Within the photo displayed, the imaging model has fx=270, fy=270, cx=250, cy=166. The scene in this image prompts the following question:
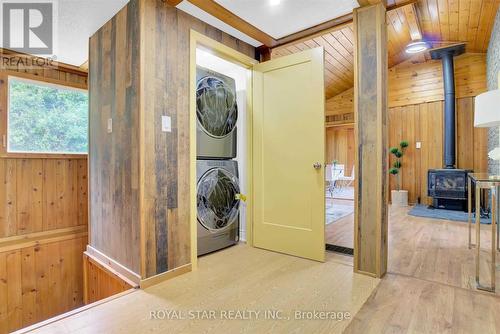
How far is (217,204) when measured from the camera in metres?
2.77

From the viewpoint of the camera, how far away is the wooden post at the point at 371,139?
206 cm

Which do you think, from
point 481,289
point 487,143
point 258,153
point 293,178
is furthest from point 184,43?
point 487,143

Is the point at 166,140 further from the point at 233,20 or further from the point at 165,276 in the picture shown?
the point at 233,20

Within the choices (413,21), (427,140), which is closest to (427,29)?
(413,21)

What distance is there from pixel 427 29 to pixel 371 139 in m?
3.99

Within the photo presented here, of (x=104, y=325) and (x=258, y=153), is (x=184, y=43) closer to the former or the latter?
(x=258, y=153)

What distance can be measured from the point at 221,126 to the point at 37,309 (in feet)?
9.48

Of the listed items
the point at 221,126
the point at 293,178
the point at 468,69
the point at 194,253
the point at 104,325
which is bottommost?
the point at 104,325

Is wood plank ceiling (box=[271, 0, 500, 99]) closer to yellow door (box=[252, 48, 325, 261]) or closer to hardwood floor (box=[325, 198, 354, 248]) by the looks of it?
yellow door (box=[252, 48, 325, 261])

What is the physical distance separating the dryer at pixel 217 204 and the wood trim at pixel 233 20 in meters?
1.30

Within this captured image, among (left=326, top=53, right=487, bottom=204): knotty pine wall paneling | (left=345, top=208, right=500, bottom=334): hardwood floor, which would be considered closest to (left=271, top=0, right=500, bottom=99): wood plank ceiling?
(left=326, top=53, right=487, bottom=204): knotty pine wall paneling

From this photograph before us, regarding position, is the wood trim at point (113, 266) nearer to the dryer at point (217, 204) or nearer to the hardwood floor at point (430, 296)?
the dryer at point (217, 204)

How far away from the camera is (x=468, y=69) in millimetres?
5188

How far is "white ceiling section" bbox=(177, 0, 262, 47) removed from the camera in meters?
2.19
